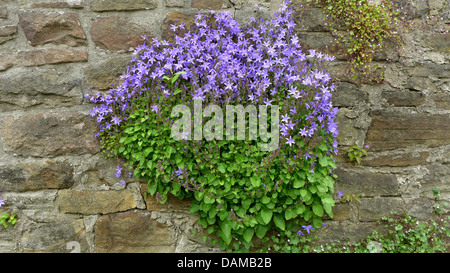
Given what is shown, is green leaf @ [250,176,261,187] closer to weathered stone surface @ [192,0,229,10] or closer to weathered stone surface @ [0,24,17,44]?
weathered stone surface @ [192,0,229,10]

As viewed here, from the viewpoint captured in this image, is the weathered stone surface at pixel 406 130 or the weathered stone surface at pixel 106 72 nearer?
the weathered stone surface at pixel 106 72

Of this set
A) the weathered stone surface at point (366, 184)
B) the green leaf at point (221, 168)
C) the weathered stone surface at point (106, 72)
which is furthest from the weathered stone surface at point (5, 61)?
the weathered stone surface at point (366, 184)

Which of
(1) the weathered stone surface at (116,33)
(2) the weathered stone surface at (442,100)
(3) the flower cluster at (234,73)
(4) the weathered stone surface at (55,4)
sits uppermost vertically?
(4) the weathered stone surface at (55,4)

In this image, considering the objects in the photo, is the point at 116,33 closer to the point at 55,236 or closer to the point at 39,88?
the point at 39,88

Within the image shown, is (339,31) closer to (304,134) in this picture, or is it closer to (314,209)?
(304,134)

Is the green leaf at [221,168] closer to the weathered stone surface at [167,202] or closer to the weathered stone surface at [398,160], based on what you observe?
the weathered stone surface at [167,202]

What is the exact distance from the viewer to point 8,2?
247 centimetres

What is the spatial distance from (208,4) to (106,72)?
0.96 m

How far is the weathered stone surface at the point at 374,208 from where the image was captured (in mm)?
2617

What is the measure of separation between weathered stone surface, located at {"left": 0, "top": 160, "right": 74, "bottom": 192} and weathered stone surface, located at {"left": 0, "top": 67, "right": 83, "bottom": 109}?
0.46 metres

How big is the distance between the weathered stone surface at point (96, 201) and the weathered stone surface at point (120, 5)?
1.43m

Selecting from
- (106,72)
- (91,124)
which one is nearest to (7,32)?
(106,72)

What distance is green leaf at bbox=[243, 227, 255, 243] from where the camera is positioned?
238 centimetres
